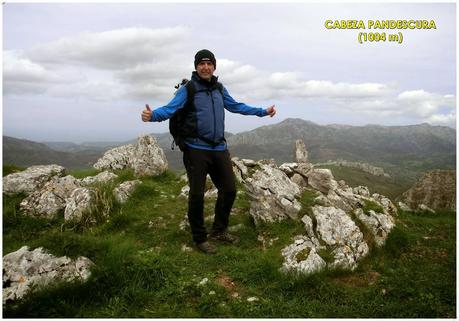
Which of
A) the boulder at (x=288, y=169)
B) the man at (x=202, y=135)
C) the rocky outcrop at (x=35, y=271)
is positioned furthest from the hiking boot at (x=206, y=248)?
the boulder at (x=288, y=169)

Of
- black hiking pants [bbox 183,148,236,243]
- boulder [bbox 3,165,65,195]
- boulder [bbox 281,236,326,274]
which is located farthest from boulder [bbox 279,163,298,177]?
boulder [bbox 3,165,65,195]

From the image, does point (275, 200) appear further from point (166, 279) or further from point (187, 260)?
point (166, 279)

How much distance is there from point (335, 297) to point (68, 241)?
6.07m

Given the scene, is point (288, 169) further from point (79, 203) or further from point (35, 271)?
point (35, 271)

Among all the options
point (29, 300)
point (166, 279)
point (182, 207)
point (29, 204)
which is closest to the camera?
point (29, 300)

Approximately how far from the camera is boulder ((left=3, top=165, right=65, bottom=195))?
45.0 feet

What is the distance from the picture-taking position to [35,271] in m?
7.34

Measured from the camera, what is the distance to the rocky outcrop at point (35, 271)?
6.97 metres

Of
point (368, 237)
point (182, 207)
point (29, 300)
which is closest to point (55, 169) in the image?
point (182, 207)

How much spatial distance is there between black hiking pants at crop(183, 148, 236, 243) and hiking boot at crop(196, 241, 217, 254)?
0.15 m

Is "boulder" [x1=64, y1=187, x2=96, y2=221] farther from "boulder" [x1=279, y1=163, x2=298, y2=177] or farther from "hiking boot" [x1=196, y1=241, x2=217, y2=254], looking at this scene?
"boulder" [x1=279, y1=163, x2=298, y2=177]

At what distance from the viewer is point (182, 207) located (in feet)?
43.7

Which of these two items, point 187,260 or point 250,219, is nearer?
point 187,260

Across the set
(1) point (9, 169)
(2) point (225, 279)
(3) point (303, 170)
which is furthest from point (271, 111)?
(1) point (9, 169)
